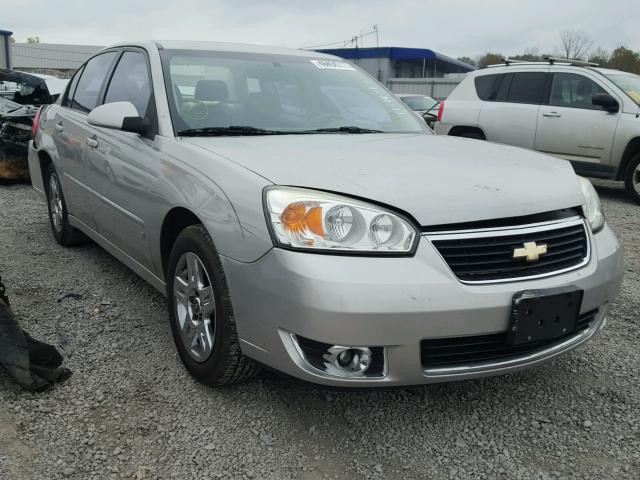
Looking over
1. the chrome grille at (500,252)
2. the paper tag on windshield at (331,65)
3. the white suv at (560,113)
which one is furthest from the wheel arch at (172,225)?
the white suv at (560,113)

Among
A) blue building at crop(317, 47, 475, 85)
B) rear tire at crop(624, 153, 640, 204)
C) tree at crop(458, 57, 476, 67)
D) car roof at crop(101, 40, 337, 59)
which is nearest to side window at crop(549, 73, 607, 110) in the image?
rear tire at crop(624, 153, 640, 204)

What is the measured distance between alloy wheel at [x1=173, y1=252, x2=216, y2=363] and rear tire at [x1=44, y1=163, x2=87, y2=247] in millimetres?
2220

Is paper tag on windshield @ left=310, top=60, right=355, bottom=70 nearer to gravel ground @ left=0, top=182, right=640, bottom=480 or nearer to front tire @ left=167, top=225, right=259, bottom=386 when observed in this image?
front tire @ left=167, top=225, right=259, bottom=386

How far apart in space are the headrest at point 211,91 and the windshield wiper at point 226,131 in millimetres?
243

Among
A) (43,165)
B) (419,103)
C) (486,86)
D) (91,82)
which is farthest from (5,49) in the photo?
(91,82)

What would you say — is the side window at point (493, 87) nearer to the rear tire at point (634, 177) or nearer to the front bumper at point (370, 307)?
the rear tire at point (634, 177)

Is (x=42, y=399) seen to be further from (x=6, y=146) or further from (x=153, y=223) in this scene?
(x=6, y=146)

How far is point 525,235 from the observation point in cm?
228

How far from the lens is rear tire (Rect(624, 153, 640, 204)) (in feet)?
24.4

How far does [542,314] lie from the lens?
2.20 m

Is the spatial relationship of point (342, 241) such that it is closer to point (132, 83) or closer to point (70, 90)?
point (132, 83)

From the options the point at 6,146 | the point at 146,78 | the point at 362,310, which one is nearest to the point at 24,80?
the point at 6,146

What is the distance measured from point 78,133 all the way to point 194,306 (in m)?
2.00

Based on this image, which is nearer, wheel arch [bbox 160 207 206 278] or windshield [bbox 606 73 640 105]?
wheel arch [bbox 160 207 206 278]
